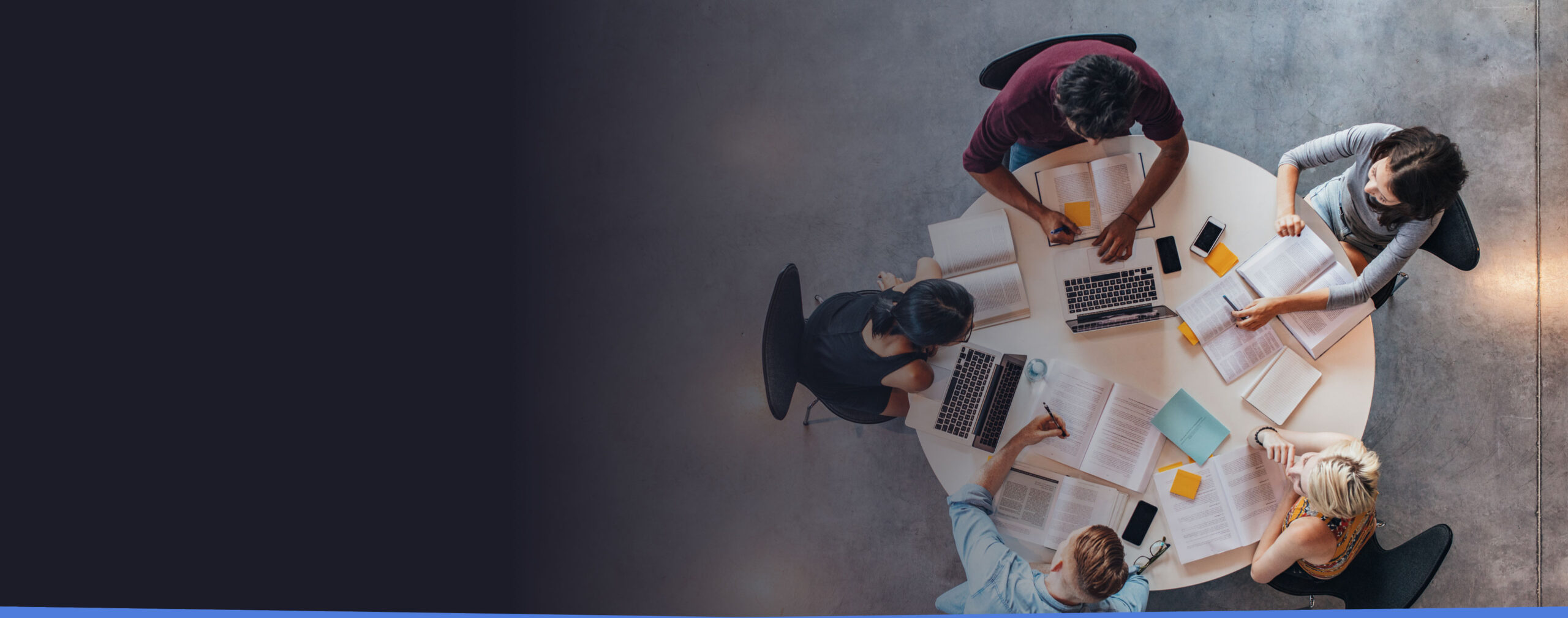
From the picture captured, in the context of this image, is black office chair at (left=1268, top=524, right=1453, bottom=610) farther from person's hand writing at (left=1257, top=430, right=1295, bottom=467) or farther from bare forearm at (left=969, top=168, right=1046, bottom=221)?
bare forearm at (left=969, top=168, right=1046, bottom=221)

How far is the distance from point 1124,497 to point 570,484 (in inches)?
82.5

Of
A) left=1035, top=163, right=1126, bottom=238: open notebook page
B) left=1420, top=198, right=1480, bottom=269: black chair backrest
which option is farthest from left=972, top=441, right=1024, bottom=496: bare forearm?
left=1420, top=198, right=1480, bottom=269: black chair backrest

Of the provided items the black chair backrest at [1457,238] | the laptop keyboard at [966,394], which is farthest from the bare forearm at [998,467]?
the black chair backrest at [1457,238]

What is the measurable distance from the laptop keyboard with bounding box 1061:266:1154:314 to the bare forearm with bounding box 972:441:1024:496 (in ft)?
1.39

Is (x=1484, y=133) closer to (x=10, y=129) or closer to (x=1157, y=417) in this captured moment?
(x=1157, y=417)

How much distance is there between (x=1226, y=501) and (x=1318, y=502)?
0.21m

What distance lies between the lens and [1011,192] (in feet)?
6.72

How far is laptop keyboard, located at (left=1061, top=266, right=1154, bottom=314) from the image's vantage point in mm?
2043

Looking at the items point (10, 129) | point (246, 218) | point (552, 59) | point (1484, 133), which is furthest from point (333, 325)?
point (1484, 133)

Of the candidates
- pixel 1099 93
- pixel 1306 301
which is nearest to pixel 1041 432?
pixel 1306 301

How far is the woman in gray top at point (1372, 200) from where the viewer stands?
1.85 m

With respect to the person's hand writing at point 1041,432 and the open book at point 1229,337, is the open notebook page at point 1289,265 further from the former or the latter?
the person's hand writing at point 1041,432

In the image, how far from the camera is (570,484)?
3.02m

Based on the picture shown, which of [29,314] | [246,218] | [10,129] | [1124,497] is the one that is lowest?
[1124,497]
